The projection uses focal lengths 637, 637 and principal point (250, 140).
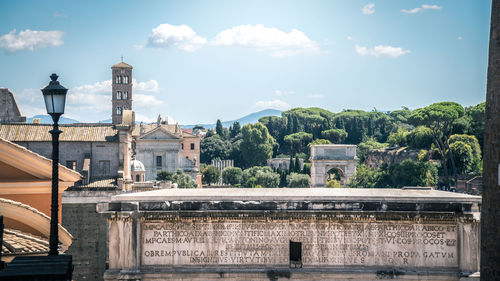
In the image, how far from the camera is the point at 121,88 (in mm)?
89625

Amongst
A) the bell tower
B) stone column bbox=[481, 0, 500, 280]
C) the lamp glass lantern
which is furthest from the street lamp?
the bell tower

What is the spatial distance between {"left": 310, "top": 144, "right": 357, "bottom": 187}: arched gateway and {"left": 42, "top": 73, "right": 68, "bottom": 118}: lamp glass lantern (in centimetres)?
6715

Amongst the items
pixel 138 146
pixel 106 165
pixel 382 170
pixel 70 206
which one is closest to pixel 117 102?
pixel 138 146

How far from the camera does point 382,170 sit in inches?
2992

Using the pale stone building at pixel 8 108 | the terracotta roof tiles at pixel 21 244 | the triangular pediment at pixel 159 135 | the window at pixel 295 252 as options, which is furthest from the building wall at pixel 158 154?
the terracotta roof tiles at pixel 21 244

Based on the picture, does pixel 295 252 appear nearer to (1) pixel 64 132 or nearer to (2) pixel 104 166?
(2) pixel 104 166

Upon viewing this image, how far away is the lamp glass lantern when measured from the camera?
411 inches

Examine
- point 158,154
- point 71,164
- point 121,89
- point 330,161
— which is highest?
point 121,89

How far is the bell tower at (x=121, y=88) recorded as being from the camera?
292 ft

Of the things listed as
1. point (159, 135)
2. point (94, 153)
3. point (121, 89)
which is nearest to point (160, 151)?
point (159, 135)

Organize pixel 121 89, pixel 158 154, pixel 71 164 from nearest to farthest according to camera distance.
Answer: pixel 71 164
pixel 158 154
pixel 121 89

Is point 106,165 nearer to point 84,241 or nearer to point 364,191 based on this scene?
point 84,241

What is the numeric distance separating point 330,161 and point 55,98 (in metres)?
69.2

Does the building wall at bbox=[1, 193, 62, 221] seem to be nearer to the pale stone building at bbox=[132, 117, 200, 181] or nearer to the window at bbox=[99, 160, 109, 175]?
the window at bbox=[99, 160, 109, 175]
